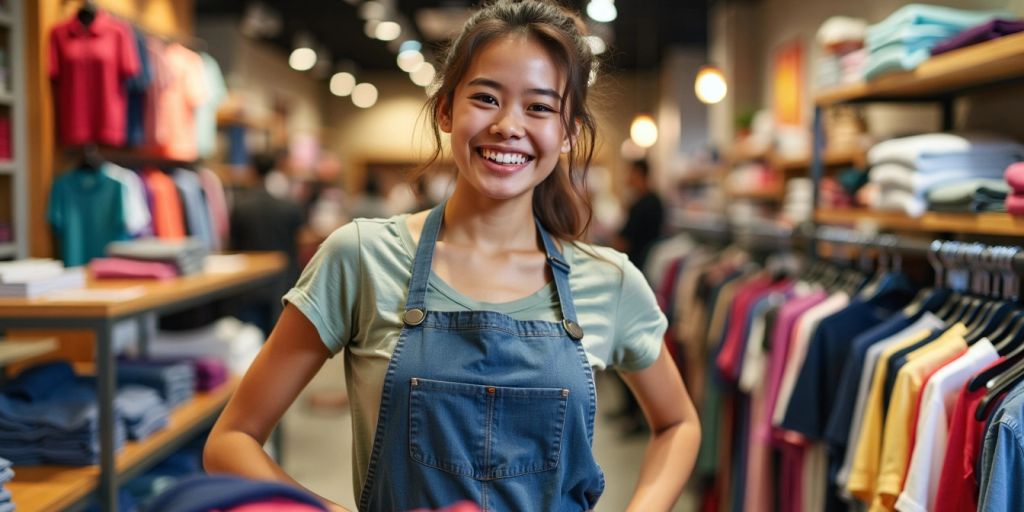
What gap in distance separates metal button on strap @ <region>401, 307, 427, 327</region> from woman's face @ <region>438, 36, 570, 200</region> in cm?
23

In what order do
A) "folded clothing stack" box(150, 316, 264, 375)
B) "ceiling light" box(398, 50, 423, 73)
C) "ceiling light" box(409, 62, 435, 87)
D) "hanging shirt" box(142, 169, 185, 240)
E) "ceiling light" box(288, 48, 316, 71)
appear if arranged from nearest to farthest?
"folded clothing stack" box(150, 316, 264, 375) → "hanging shirt" box(142, 169, 185, 240) → "ceiling light" box(288, 48, 316, 71) → "ceiling light" box(398, 50, 423, 73) → "ceiling light" box(409, 62, 435, 87)

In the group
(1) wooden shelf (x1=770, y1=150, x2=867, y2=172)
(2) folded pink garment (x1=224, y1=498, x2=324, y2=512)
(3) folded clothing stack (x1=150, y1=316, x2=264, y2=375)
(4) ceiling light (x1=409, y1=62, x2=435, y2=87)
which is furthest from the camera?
(4) ceiling light (x1=409, y1=62, x2=435, y2=87)

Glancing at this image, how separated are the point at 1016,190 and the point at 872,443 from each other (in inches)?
28.1

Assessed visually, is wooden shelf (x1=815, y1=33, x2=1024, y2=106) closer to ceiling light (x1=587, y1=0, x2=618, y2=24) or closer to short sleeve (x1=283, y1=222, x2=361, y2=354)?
short sleeve (x1=283, y1=222, x2=361, y2=354)

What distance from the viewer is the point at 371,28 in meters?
10.9

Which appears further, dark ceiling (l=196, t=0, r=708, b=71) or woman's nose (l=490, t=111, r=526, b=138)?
dark ceiling (l=196, t=0, r=708, b=71)

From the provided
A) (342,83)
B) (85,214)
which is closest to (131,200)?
(85,214)

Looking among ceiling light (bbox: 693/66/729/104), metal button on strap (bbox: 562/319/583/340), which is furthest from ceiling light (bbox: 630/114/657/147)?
metal button on strap (bbox: 562/319/583/340)

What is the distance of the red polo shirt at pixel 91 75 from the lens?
13.4 feet

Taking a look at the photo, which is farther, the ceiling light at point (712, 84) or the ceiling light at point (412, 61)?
the ceiling light at point (412, 61)

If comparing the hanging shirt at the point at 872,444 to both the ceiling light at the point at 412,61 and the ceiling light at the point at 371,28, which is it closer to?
the ceiling light at the point at 371,28

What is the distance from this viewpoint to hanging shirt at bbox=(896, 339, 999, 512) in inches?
79.7

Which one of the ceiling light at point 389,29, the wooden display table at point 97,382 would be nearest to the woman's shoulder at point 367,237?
the wooden display table at point 97,382

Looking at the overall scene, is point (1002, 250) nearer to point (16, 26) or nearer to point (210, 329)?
point (210, 329)
